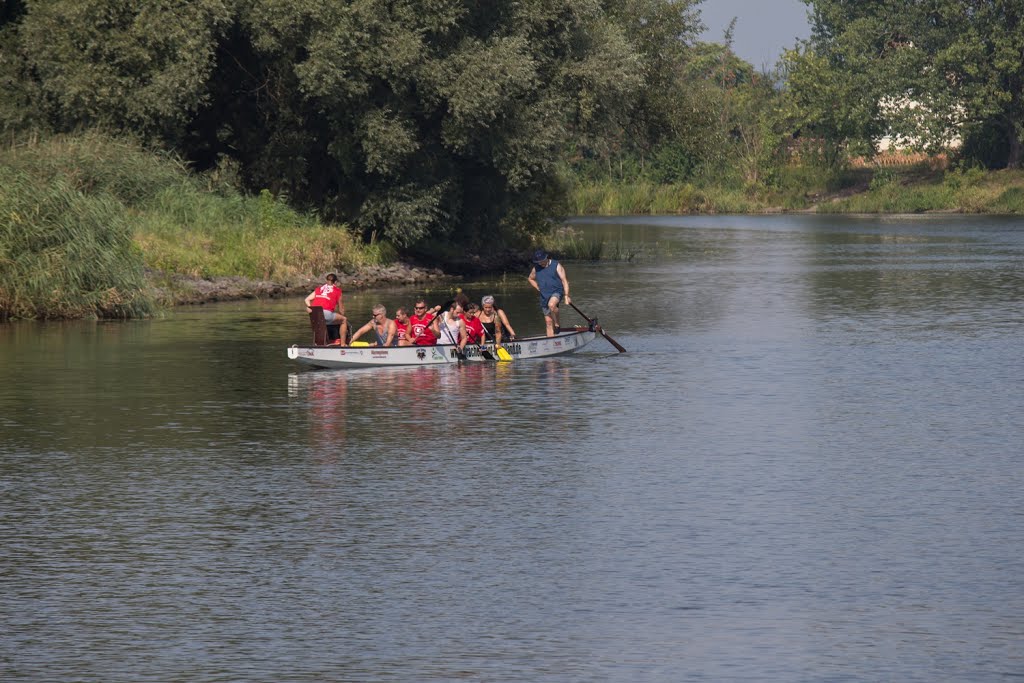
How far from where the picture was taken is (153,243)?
140ft

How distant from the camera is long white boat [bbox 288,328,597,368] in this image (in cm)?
2717

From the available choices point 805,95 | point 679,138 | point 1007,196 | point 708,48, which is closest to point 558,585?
point 679,138

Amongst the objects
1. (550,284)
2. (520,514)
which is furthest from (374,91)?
(520,514)

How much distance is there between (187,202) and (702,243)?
107 ft

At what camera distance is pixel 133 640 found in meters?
11.0

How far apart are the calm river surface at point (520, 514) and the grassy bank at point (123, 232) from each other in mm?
5421

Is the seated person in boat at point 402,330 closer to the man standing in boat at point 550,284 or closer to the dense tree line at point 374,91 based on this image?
the man standing in boat at point 550,284

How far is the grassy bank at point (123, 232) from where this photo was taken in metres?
35.8

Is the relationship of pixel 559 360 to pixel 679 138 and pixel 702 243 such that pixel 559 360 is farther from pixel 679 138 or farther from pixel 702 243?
pixel 702 243

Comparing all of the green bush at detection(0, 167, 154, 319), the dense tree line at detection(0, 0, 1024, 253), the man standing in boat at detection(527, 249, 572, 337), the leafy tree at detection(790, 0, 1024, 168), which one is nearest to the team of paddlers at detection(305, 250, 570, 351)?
the man standing in boat at detection(527, 249, 572, 337)

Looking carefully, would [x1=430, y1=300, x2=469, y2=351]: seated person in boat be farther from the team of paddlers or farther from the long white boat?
the long white boat

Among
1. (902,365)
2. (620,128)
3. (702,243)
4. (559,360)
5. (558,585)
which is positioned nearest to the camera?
(558,585)

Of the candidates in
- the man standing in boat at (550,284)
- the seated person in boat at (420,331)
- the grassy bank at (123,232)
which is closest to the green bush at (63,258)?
the grassy bank at (123,232)

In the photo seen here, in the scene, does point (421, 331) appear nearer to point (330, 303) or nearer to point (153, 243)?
point (330, 303)
